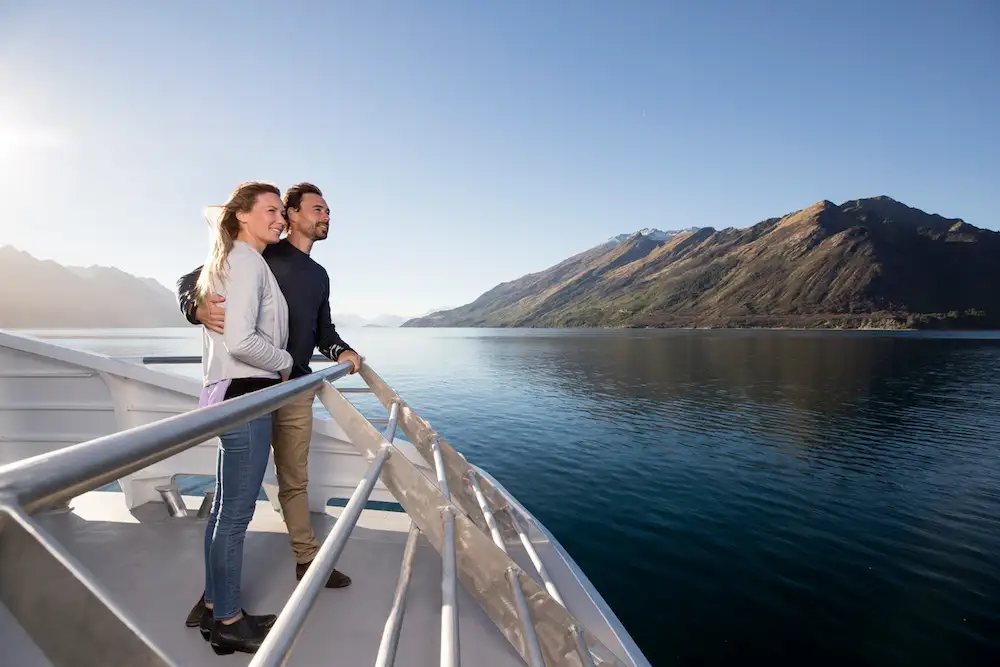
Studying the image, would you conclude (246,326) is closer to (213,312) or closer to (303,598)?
(213,312)

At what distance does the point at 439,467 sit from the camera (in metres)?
3.09

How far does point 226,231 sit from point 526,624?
2443 mm

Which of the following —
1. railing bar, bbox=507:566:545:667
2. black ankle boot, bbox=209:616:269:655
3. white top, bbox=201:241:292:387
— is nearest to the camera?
railing bar, bbox=507:566:545:667

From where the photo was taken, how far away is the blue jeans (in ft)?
7.88

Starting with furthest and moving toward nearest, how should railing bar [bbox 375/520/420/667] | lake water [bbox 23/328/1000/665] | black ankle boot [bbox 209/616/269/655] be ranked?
1. lake water [bbox 23/328/1000/665]
2. black ankle boot [bbox 209/616/269/655]
3. railing bar [bbox 375/520/420/667]

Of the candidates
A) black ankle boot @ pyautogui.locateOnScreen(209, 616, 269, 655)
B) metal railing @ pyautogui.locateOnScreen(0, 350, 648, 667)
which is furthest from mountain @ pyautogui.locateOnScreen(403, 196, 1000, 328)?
black ankle boot @ pyautogui.locateOnScreen(209, 616, 269, 655)

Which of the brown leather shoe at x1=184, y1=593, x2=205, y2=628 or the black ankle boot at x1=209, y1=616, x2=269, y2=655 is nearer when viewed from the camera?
the black ankle boot at x1=209, y1=616, x2=269, y2=655

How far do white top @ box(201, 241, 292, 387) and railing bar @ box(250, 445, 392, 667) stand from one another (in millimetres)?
932

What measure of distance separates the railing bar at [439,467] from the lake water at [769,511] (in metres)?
4.08

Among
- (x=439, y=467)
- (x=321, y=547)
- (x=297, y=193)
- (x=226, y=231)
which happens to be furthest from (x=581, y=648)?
(x=297, y=193)

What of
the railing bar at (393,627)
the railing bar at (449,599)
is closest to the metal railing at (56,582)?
the railing bar at (393,627)

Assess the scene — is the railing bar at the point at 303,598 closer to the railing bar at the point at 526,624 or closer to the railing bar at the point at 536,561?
the railing bar at the point at 526,624

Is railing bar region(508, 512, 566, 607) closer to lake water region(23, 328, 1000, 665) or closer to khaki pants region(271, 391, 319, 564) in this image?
khaki pants region(271, 391, 319, 564)

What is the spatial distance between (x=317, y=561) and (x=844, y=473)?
600 inches
